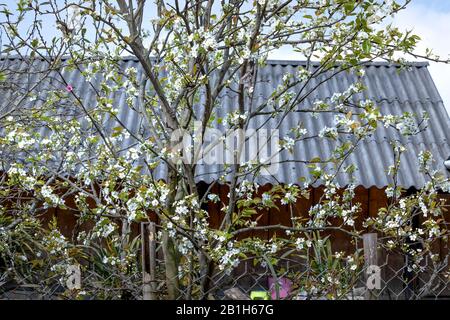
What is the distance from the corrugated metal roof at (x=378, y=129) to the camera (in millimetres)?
7695

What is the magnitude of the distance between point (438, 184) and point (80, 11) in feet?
8.13

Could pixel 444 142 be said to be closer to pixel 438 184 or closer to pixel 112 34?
pixel 438 184

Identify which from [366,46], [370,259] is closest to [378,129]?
[366,46]

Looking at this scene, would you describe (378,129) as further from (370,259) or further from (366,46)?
(370,259)

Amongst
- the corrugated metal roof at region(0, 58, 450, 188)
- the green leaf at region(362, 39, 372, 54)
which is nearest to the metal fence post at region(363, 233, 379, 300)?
the green leaf at region(362, 39, 372, 54)

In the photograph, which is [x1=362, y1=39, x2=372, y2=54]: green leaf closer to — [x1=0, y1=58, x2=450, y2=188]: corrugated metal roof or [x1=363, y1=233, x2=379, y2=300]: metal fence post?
[x1=363, y1=233, x2=379, y2=300]: metal fence post

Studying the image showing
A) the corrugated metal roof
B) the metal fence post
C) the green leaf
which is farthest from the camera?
the corrugated metal roof

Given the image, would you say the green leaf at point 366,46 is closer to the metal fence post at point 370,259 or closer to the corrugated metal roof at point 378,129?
the metal fence post at point 370,259

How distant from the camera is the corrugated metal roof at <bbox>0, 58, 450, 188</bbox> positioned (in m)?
7.70

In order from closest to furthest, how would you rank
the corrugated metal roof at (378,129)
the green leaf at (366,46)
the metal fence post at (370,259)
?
the metal fence post at (370,259) < the green leaf at (366,46) < the corrugated metal roof at (378,129)

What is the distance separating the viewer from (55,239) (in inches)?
173

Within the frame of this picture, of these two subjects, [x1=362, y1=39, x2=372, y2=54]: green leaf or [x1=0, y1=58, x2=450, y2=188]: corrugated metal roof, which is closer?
[x1=362, y1=39, x2=372, y2=54]: green leaf

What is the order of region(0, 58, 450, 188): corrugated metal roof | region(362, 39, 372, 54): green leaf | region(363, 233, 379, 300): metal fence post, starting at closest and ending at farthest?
region(363, 233, 379, 300): metal fence post, region(362, 39, 372, 54): green leaf, region(0, 58, 450, 188): corrugated metal roof

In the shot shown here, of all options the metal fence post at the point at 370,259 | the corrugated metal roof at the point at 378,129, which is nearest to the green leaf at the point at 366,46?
the metal fence post at the point at 370,259
